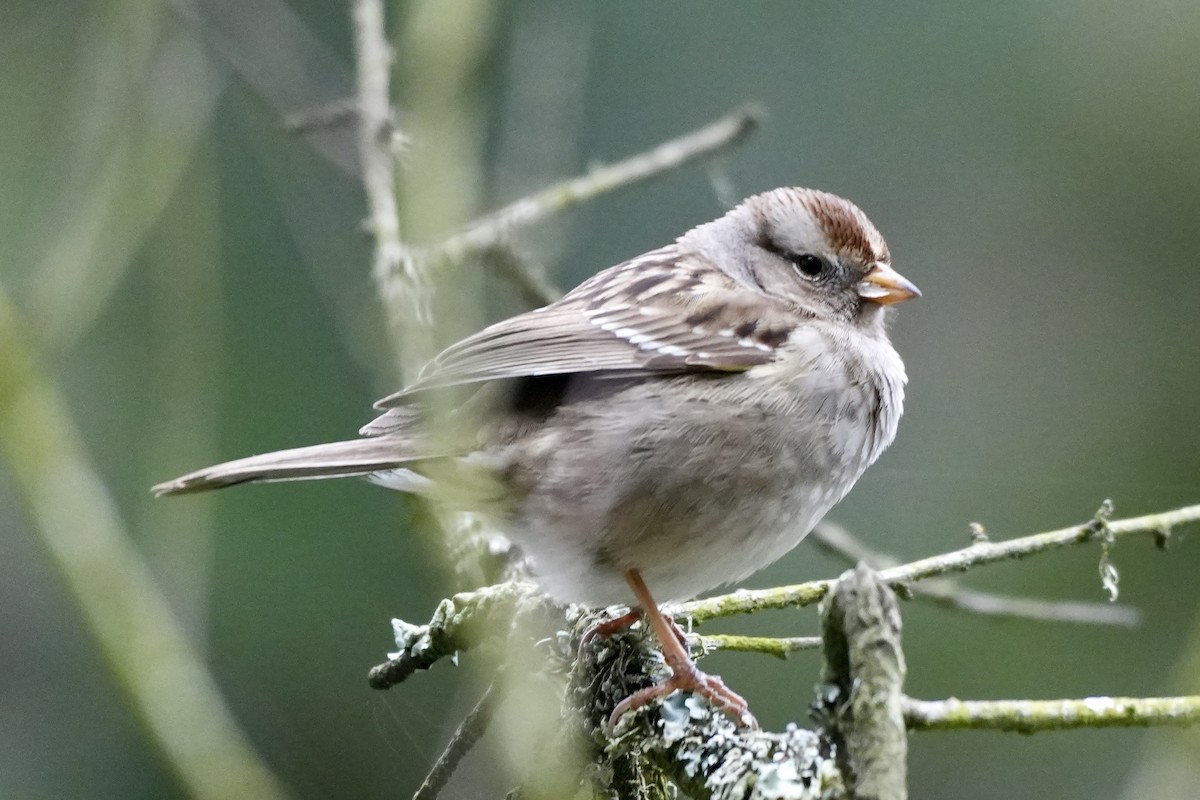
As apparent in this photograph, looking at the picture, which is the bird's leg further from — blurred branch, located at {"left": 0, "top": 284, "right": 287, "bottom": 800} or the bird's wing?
blurred branch, located at {"left": 0, "top": 284, "right": 287, "bottom": 800}

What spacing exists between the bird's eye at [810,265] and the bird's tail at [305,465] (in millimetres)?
1244

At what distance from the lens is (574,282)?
16.8 ft

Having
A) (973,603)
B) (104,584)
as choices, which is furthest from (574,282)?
(104,584)

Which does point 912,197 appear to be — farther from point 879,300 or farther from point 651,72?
point 879,300

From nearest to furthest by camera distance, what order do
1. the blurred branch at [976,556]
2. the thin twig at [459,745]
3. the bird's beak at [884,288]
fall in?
the thin twig at [459,745] → the blurred branch at [976,556] → the bird's beak at [884,288]

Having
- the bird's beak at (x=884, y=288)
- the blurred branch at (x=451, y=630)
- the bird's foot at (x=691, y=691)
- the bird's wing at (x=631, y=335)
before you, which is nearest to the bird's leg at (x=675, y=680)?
the bird's foot at (x=691, y=691)

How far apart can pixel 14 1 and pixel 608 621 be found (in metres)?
3.97

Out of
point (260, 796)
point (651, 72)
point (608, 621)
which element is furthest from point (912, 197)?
point (260, 796)

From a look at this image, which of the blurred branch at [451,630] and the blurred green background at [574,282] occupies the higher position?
the blurred green background at [574,282]

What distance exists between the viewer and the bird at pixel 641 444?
2.64 metres

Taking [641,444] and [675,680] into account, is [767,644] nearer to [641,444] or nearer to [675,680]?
[675,680]

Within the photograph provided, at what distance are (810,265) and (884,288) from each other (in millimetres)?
209

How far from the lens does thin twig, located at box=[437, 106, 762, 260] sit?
341 cm

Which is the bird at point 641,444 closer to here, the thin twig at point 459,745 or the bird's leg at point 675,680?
the bird's leg at point 675,680
